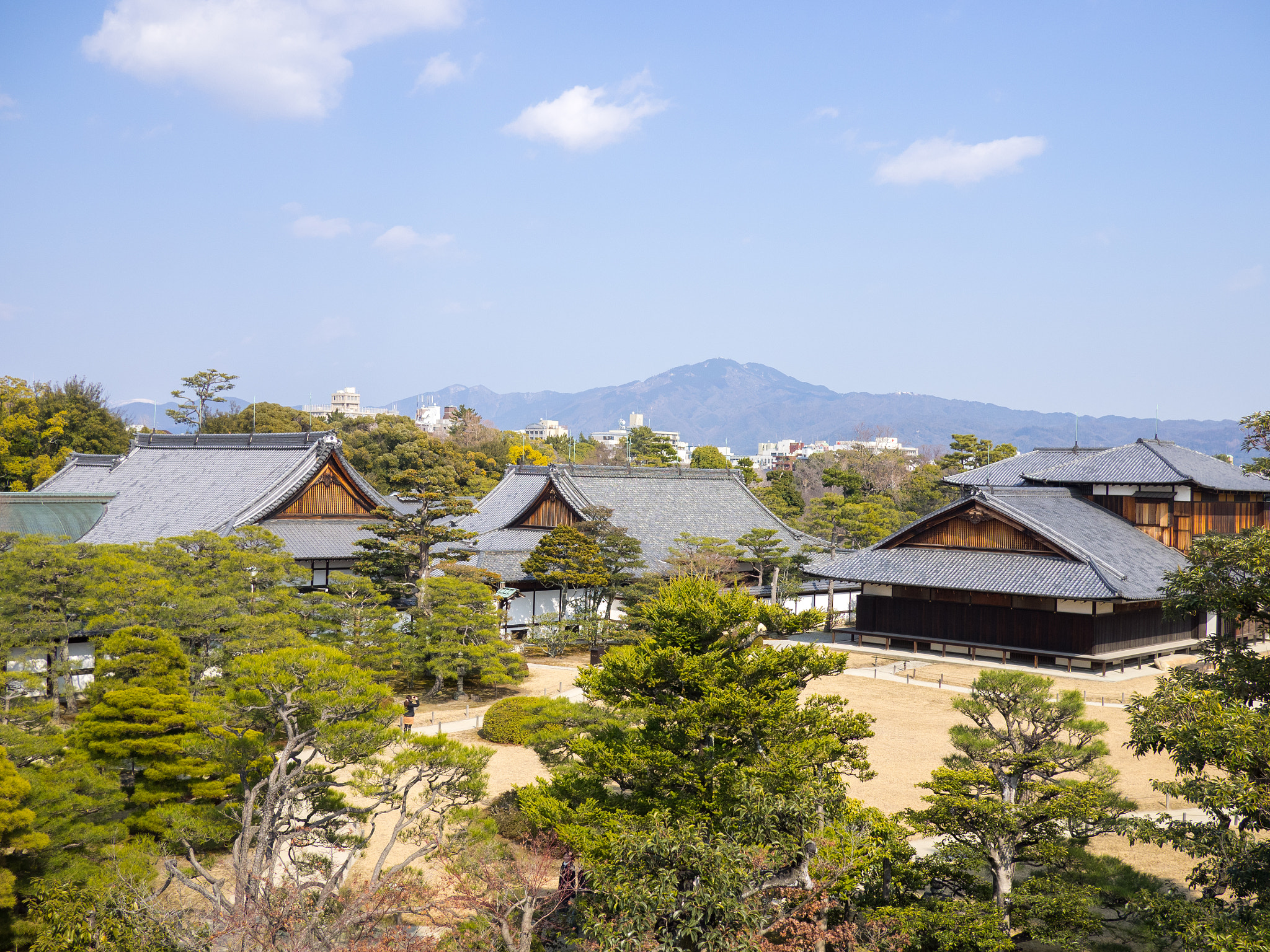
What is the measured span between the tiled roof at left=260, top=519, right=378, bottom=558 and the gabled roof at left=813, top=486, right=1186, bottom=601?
16.0 metres

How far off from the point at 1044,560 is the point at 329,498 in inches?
911

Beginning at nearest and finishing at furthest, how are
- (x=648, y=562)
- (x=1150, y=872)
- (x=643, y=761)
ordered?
(x=643, y=761), (x=1150, y=872), (x=648, y=562)

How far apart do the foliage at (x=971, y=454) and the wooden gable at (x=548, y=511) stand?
35.2 metres

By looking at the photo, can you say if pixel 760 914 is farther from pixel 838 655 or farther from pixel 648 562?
pixel 648 562

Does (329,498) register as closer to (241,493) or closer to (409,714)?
(241,493)

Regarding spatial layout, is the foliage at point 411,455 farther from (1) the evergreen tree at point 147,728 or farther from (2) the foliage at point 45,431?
(1) the evergreen tree at point 147,728

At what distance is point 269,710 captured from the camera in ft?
36.0

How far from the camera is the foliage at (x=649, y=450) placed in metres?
72.9

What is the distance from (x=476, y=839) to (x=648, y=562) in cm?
2118

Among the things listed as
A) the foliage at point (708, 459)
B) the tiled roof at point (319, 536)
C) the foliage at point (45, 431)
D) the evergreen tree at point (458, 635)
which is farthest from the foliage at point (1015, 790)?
the foliage at point (708, 459)

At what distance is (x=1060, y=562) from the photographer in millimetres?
26797

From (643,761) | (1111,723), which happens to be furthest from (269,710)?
(1111,723)

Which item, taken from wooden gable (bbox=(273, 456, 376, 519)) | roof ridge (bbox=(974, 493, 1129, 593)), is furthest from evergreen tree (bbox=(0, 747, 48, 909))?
roof ridge (bbox=(974, 493, 1129, 593))

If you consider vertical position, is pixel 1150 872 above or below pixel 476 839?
below
